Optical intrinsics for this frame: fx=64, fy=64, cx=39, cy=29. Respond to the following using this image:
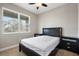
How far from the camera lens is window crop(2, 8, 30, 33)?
3.32 feet

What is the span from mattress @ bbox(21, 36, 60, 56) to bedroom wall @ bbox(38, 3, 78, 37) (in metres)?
0.19

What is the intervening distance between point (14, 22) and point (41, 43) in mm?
589

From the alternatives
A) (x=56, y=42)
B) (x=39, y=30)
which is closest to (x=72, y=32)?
(x=56, y=42)

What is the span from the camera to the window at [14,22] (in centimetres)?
101

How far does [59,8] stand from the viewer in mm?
1186

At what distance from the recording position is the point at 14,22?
108 centimetres

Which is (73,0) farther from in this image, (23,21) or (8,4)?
(8,4)

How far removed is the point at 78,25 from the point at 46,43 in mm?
710

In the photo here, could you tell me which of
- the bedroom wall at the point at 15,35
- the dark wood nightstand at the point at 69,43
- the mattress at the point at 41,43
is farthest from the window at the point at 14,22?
the dark wood nightstand at the point at 69,43

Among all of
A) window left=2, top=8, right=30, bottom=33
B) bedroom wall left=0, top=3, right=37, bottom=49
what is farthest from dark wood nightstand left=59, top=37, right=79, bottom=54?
window left=2, top=8, right=30, bottom=33

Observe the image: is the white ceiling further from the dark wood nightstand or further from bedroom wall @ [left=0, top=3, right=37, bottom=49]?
the dark wood nightstand

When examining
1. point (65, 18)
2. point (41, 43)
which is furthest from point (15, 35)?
point (65, 18)

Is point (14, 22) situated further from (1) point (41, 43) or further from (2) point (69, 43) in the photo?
(2) point (69, 43)

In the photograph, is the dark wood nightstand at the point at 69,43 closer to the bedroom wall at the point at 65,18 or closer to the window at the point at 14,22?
the bedroom wall at the point at 65,18
